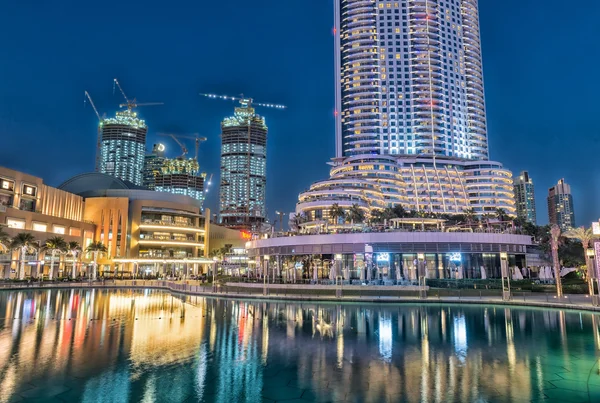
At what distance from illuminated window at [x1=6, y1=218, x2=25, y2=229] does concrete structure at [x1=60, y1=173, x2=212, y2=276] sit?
84.5 feet

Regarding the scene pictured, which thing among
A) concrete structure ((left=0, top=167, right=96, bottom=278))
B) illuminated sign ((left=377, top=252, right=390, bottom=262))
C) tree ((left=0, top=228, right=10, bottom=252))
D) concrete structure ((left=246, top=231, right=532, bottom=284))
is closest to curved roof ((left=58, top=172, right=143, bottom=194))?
concrete structure ((left=0, top=167, right=96, bottom=278))

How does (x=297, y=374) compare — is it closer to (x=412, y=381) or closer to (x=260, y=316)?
(x=412, y=381)

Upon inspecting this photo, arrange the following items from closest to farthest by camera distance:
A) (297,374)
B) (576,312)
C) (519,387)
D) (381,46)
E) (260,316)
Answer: (519,387)
(297,374)
(260,316)
(576,312)
(381,46)

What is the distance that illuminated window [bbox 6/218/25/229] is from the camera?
95338mm

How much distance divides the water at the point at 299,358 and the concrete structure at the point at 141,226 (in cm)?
9536

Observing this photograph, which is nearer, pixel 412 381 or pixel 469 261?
pixel 412 381

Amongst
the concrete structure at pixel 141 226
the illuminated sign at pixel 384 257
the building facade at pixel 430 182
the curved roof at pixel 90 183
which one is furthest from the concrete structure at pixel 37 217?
the building facade at pixel 430 182

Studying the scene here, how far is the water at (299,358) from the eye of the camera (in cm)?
1366

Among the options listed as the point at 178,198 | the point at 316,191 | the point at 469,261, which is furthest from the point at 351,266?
the point at 178,198

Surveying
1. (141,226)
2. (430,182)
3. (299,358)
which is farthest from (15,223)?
(430,182)

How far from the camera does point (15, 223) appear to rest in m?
97.4

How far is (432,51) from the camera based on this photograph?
19562 centimetres

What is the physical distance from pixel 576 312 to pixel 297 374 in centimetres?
3073

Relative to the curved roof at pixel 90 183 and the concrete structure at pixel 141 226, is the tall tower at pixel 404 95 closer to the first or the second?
the concrete structure at pixel 141 226
